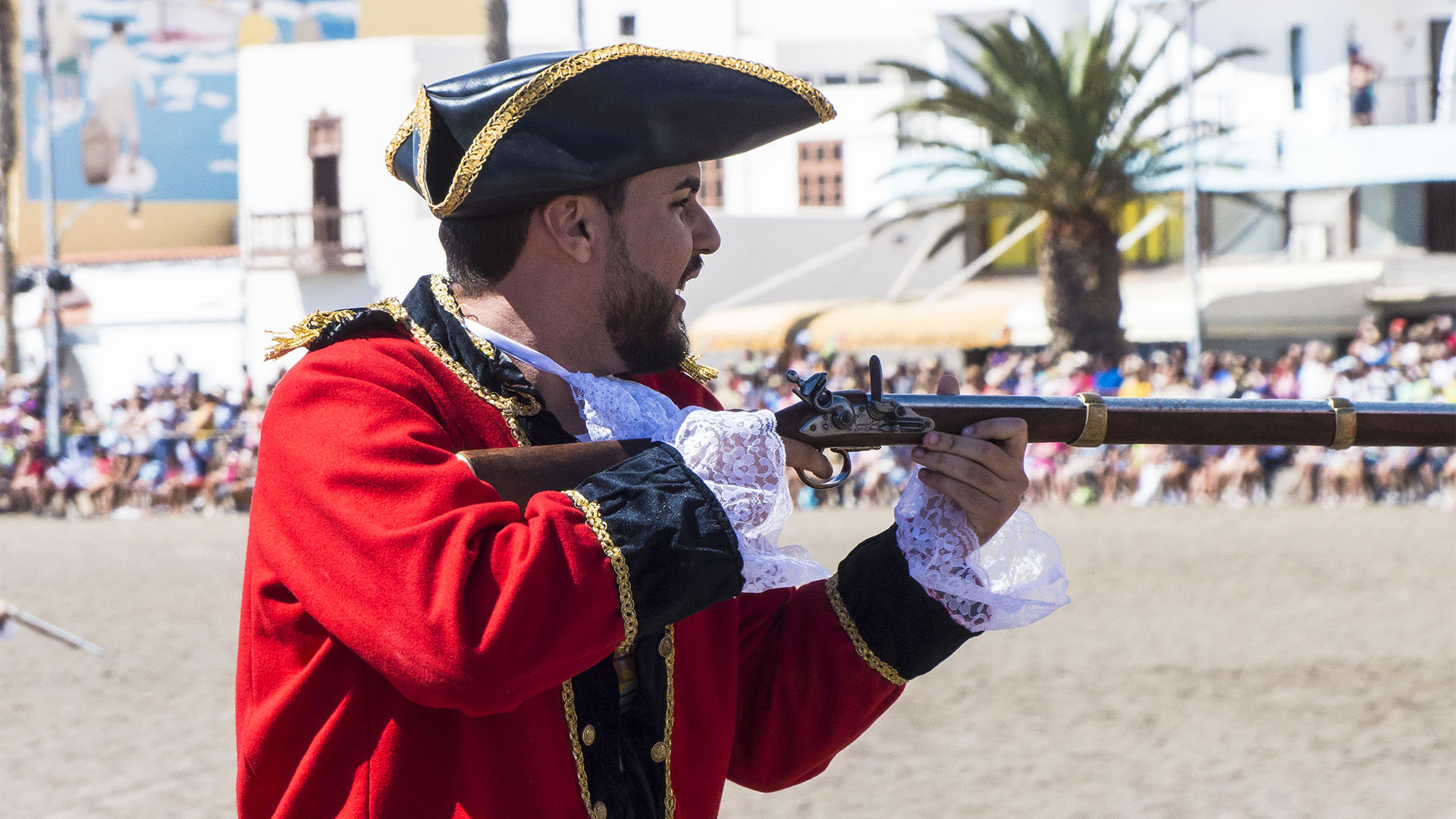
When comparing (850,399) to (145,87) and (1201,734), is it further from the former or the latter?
(145,87)

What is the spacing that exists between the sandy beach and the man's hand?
165 inches

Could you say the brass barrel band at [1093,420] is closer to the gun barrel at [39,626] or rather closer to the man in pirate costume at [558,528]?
the man in pirate costume at [558,528]

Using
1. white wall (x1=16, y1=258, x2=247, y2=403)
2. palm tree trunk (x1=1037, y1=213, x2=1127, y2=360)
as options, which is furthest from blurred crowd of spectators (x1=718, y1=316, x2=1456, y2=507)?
white wall (x1=16, y1=258, x2=247, y2=403)

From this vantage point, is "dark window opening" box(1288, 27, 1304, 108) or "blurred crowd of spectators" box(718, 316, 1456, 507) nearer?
"blurred crowd of spectators" box(718, 316, 1456, 507)

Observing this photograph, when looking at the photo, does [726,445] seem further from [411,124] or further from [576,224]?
[411,124]

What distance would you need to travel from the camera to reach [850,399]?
2924 millimetres

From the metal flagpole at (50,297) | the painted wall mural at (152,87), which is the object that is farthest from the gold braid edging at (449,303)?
the painted wall mural at (152,87)

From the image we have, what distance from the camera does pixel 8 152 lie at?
33.7 metres

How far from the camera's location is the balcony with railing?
35.0 metres

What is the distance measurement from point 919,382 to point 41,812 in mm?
14355

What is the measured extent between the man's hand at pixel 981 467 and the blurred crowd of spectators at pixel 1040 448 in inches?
395

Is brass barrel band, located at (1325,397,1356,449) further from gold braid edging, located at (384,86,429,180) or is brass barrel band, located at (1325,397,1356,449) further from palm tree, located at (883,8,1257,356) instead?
palm tree, located at (883,8,1257,356)

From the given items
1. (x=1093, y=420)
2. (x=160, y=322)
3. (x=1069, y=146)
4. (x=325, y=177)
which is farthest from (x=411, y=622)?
(x=160, y=322)

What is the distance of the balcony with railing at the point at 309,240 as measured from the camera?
115ft
